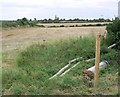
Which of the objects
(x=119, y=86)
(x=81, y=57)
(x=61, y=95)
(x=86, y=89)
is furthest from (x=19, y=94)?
(x=81, y=57)

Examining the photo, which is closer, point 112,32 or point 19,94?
point 19,94

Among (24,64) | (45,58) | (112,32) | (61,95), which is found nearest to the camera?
(61,95)

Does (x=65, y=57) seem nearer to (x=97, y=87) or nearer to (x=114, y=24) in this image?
(x=114, y=24)

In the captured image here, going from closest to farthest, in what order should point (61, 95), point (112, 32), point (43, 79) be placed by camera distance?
point (61, 95), point (43, 79), point (112, 32)

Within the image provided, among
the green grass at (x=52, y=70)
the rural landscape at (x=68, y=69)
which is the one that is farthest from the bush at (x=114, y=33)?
the green grass at (x=52, y=70)

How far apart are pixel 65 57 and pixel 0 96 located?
3.91m

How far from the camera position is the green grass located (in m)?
5.73

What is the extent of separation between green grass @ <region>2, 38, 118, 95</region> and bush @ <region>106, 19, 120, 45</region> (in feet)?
2.11

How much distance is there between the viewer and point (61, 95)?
17.9 ft

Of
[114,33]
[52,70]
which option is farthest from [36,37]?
[52,70]

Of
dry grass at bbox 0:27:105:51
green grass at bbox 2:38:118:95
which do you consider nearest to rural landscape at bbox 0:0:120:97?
green grass at bbox 2:38:118:95

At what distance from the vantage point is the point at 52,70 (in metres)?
7.57

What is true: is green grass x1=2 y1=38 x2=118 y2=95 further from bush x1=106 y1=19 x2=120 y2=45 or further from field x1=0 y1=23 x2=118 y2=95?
bush x1=106 y1=19 x2=120 y2=45

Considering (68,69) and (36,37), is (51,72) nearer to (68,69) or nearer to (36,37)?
(68,69)
